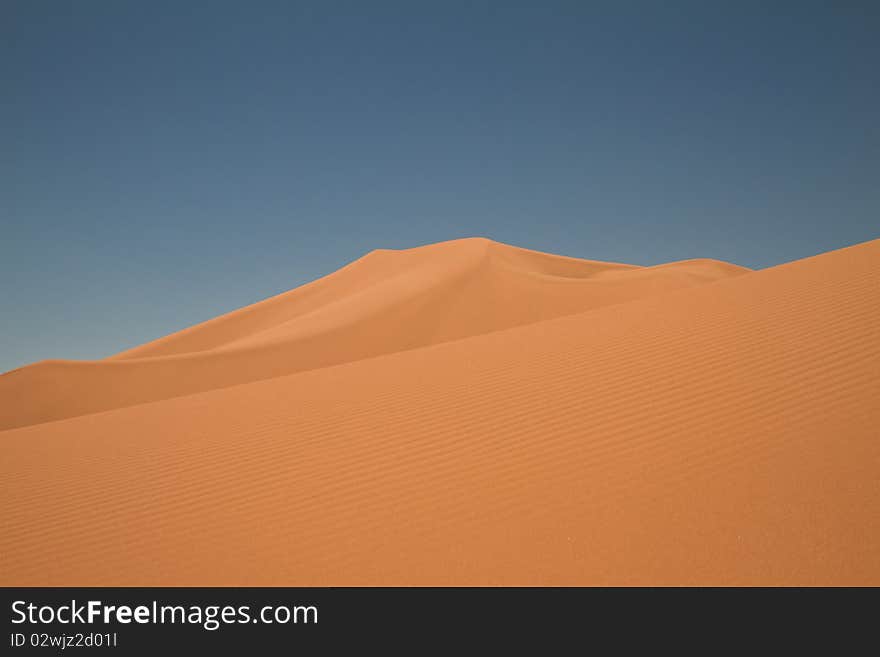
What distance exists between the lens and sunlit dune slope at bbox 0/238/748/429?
2245 centimetres

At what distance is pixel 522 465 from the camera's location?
5.29m

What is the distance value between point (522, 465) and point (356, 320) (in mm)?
25132

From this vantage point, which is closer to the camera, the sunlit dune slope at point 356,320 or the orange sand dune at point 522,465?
the orange sand dune at point 522,465

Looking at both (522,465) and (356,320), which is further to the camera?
(356,320)

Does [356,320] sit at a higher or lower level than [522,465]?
higher

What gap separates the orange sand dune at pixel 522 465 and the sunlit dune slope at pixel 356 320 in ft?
46.2

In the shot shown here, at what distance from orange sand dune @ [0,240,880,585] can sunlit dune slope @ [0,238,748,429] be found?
46.2 ft

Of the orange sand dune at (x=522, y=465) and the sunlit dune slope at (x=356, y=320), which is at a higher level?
the sunlit dune slope at (x=356, y=320)

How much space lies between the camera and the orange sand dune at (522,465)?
3990mm

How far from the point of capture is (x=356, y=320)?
2981cm
